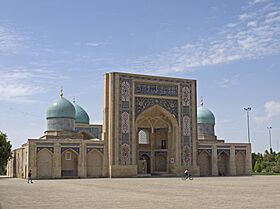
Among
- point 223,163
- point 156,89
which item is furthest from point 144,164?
point 156,89

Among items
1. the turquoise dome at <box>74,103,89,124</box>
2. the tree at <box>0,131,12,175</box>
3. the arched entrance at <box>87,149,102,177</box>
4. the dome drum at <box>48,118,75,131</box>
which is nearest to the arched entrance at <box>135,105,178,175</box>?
the arched entrance at <box>87,149,102,177</box>

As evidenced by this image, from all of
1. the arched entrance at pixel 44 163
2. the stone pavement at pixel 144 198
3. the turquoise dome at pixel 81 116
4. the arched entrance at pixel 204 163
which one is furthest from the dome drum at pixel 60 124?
the stone pavement at pixel 144 198

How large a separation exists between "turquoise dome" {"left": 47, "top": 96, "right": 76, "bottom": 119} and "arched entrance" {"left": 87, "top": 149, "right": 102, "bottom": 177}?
6.22 m

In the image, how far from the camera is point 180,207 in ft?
37.6

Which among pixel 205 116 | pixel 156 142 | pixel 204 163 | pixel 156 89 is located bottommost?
pixel 204 163

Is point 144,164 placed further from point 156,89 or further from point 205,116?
point 205,116

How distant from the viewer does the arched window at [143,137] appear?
48.0 metres

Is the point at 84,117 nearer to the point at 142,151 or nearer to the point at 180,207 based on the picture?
the point at 142,151

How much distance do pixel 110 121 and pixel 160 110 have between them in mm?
5591

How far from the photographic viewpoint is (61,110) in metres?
45.2

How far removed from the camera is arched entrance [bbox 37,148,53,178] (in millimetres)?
38656

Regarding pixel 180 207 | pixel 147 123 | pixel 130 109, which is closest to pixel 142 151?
pixel 147 123

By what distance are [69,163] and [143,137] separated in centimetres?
1003

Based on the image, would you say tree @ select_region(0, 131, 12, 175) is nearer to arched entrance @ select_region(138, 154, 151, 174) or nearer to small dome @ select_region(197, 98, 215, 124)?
arched entrance @ select_region(138, 154, 151, 174)
